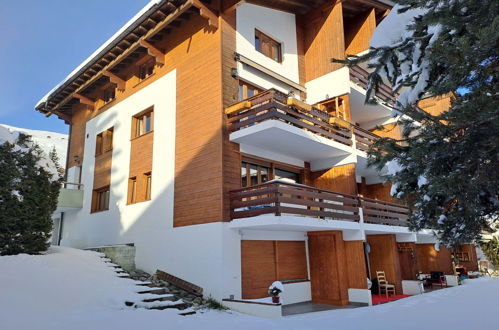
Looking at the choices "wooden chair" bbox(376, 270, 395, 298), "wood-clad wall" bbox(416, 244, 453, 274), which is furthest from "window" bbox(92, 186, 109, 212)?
"wood-clad wall" bbox(416, 244, 453, 274)

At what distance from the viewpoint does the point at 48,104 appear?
22062mm

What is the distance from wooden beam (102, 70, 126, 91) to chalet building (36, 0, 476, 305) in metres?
0.05

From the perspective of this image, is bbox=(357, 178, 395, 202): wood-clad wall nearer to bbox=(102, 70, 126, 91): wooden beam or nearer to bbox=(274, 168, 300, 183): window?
bbox=(274, 168, 300, 183): window

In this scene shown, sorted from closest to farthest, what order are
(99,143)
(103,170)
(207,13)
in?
(207,13) < (103,170) < (99,143)

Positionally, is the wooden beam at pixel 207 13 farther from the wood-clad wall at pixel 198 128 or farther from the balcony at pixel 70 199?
the balcony at pixel 70 199

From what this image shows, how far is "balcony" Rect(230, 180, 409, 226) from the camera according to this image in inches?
452

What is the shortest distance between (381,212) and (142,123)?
36.9 feet

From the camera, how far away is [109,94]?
1991cm

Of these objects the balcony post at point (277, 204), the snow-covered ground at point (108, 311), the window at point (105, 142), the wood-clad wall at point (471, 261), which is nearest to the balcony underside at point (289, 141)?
the balcony post at point (277, 204)

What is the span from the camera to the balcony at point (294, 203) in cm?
1148

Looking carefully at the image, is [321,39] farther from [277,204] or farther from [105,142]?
[105,142]

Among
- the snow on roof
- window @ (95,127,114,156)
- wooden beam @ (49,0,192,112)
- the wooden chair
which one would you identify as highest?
the snow on roof

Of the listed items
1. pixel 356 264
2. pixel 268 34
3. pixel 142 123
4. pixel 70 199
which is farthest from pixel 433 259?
pixel 70 199

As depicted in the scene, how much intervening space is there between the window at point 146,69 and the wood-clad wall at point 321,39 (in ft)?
22.5
